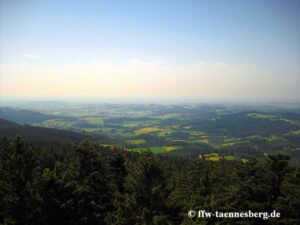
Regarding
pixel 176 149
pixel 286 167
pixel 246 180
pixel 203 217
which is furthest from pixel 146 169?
pixel 176 149

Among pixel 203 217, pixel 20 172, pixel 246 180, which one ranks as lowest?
pixel 203 217

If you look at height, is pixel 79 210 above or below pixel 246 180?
below

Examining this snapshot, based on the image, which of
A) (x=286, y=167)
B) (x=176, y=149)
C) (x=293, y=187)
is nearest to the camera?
(x=293, y=187)

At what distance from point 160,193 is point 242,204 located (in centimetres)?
778

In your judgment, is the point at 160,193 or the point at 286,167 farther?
the point at 286,167

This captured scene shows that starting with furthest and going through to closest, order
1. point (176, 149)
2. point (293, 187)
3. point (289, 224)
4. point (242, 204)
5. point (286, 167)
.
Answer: point (176, 149) < point (286, 167) < point (242, 204) < point (293, 187) < point (289, 224)

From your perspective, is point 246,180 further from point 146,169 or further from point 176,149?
point 176,149

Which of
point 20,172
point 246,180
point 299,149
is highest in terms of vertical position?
point 20,172

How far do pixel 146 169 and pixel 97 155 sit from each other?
420 inches

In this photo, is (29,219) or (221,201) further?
(221,201)

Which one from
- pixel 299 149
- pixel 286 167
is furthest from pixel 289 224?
pixel 299 149

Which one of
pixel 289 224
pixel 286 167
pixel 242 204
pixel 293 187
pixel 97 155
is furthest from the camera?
pixel 97 155

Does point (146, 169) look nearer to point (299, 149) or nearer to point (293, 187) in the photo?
point (293, 187)

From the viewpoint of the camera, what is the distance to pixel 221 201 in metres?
23.0
